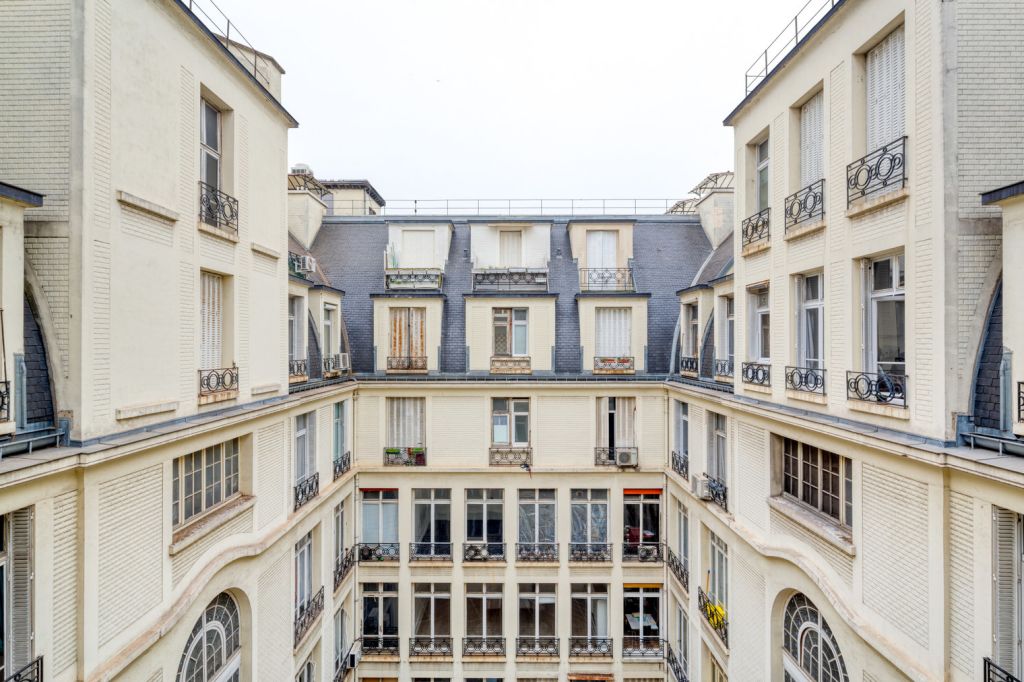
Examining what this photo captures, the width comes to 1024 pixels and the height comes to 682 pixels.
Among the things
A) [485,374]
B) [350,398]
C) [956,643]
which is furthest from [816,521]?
[350,398]

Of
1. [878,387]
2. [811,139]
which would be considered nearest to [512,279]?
[811,139]

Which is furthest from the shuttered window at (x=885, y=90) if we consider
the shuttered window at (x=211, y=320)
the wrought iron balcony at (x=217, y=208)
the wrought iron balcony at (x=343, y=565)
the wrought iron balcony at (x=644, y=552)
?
the wrought iron balcony at (x=343, y=565)

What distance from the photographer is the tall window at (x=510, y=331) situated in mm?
18125

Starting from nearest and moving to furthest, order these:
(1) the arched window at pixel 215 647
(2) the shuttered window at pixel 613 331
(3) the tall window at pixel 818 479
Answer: (3) the tall window at pixel 818 479 < (1) the arched window at pixel 215 647 < (2) the shuttered window at pixel 613 331

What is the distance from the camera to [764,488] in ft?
36.7

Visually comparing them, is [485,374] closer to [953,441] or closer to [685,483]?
[685,483]

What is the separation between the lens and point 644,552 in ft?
56.9

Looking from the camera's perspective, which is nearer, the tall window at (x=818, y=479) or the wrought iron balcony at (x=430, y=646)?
the tall window at (x=818, y=479)

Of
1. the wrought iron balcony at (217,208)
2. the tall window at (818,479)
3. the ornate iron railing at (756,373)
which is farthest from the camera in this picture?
the ornate iron railing at (756,373)

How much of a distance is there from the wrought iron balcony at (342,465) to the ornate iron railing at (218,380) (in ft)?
20.1

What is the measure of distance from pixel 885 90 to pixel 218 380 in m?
13.0

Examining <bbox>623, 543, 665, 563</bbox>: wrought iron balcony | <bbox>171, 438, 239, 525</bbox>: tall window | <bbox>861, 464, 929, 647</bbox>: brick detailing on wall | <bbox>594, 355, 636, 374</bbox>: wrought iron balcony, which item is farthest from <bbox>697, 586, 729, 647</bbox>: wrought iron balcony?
<bbox>171, 438, 239, 525</bbox>: tall window

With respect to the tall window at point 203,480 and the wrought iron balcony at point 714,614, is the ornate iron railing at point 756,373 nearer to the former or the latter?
the wrought iron balcony at point 714,614

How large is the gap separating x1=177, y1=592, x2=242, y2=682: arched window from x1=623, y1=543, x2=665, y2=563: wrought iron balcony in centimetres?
1181
